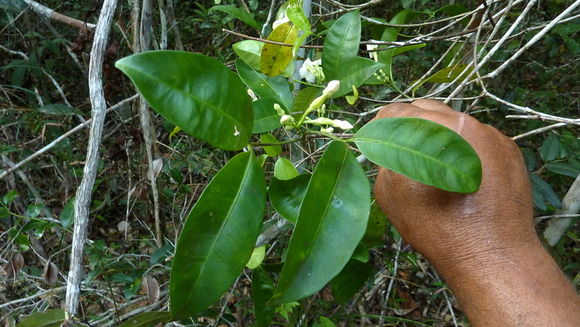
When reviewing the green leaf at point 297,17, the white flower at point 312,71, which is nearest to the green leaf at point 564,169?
the white flower at point 312,71

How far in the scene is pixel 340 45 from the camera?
80 centimetres

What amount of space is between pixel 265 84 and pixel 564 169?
876mm

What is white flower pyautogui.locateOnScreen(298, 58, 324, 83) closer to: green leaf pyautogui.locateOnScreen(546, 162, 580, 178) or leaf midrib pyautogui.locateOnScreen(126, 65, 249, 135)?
leaf midrib pyautogui.locateOnScreen(126, 65, 249, 135)

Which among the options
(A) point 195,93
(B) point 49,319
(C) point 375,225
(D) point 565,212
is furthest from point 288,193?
(D) point 565,212

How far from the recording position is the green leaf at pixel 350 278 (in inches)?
37.4

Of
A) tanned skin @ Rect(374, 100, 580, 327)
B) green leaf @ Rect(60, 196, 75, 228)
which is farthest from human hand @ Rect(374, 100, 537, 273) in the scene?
green leaf @ Rect(60, 196, 75, 228)

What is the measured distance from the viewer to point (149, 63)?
528mm

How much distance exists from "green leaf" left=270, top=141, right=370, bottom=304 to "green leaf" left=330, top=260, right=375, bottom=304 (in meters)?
0.35

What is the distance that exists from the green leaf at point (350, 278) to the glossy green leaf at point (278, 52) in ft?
1.27

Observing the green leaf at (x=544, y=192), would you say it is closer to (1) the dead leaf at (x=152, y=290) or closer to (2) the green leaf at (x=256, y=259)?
(2) the green leaf at (x=256, y=259)

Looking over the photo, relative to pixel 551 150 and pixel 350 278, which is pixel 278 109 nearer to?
pixel 350 278

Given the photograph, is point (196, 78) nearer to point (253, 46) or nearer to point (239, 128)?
point (239, 128)

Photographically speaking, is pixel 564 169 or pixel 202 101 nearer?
pixel 202 101

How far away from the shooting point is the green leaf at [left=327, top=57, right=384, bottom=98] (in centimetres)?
76
